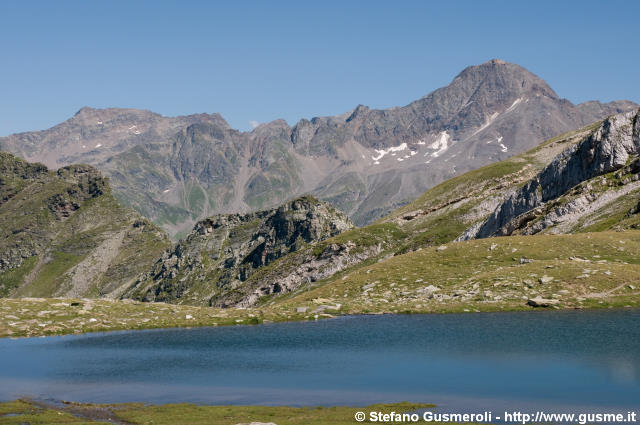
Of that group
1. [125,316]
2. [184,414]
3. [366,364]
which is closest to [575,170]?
[125,316]

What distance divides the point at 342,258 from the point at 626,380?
456ft

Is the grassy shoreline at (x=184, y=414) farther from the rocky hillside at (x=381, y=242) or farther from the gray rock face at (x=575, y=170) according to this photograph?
the rocky hillside at (x=381, y=242)

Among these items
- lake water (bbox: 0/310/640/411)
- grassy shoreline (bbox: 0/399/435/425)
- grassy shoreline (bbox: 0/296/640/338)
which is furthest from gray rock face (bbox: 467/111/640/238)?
grassy shoreline (bbox: 0/399/435/425)

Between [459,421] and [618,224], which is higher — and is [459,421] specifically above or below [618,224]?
below

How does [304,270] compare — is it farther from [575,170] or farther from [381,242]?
[575,170]

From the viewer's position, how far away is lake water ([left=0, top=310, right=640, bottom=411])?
35.6 metres

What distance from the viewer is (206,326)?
263ft

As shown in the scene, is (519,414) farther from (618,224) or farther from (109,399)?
(618,224)

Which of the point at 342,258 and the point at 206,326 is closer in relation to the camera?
the point at 206,326

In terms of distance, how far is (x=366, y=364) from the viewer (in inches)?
1849

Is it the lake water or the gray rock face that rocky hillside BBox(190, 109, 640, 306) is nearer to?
the gray rock face

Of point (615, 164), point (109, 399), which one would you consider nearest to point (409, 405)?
point (109, 399)

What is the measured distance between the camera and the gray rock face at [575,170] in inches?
4951

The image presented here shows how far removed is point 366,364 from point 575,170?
4201 inches
